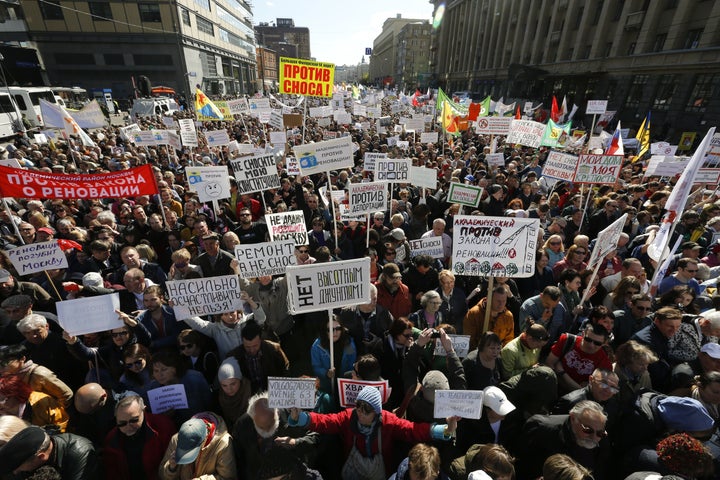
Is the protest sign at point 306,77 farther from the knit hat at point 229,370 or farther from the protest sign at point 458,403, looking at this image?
the protest sign at point 458,403

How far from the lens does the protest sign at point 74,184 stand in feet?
17.6

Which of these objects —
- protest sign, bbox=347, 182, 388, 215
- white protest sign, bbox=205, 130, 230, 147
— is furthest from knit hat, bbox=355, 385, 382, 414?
white protest sign, bbox=205, 130, 230, 147

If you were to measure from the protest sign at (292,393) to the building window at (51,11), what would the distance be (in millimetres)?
59839

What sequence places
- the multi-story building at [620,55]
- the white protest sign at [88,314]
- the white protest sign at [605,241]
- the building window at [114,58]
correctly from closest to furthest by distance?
1. the white protest sign at [88,314]
2. the white protest sign at [605,241]
3. the multi-story building at [620,55]
4. the building window at [114,58]

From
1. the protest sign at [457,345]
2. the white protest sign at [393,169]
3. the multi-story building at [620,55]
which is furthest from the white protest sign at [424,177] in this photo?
the multi-story building at [620,55]

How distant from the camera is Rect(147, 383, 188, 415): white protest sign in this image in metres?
3.17

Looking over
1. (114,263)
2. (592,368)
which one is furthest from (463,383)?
(114,263)

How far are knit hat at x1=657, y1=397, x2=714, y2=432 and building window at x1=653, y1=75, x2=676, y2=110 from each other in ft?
103

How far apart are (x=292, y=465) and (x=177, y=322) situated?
8.30 ft

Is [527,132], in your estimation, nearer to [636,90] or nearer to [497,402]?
[497,402]

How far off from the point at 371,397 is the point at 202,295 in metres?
2.32

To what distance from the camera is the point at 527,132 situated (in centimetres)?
1241

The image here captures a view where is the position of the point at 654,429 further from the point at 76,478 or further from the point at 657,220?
the point at 657,220

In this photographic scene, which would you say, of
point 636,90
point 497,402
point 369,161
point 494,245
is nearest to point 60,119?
point 369,161
